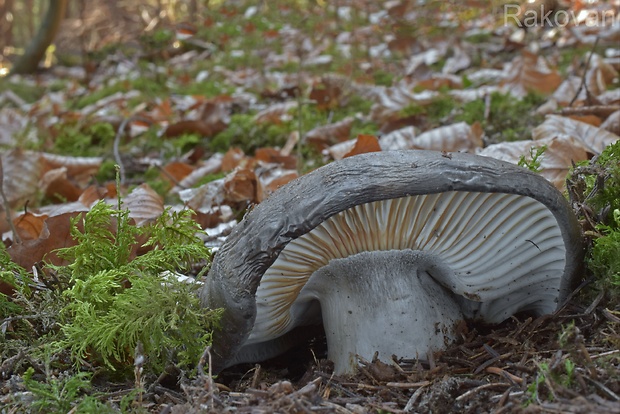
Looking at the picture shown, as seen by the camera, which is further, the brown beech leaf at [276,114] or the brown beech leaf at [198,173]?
the brown beech leaf at [276,114]

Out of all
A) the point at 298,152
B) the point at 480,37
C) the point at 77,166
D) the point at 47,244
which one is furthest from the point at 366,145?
the point at 480,37

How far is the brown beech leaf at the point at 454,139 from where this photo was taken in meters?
3.54

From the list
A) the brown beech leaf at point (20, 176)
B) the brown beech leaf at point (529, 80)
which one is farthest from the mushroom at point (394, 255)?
the brown beech leaf at point (529, 80)

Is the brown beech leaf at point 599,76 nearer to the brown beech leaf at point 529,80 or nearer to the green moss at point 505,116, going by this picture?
the brown beech leaf at point 529,80

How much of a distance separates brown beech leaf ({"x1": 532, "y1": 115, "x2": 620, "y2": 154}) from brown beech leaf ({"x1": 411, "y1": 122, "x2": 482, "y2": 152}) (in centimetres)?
38

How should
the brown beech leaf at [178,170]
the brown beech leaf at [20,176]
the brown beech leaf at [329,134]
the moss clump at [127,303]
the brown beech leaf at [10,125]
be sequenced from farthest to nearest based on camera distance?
1. the brown beech leaf at [10,125]
2. the brown beech leaf at [329,134]
3. the brown beech leaf at [178,170]
4. the brown beech leaf at [20,176]
5. the moss clump at [127,303]

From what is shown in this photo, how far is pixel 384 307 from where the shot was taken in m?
1.90

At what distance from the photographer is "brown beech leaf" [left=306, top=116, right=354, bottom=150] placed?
13.9ft

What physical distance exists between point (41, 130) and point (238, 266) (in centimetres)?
487

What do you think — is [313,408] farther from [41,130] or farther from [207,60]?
[207,60]

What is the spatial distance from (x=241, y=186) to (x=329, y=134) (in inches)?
50.2

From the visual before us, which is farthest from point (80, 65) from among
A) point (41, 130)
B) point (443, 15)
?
point (443, 15)

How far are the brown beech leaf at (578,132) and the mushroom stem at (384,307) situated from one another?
4.81ft

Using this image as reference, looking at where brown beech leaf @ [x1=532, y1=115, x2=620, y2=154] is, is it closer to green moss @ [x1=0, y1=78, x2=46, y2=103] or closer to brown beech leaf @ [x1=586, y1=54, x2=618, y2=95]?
brown beech leaf @ [x1=586, y1=54, x2=618, y2=95]
